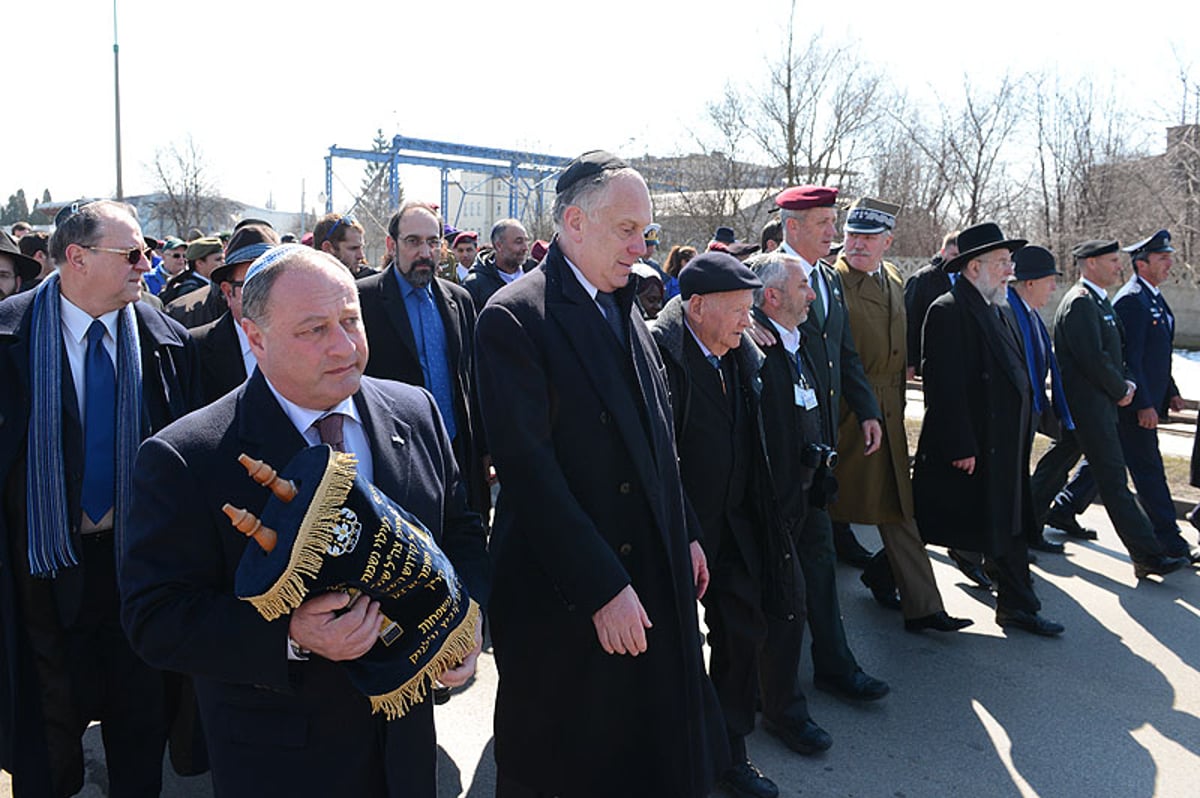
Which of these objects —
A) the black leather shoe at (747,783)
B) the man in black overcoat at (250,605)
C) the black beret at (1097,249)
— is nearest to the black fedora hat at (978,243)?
the black beret at (1097,249)

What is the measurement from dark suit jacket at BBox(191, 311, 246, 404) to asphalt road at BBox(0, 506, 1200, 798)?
5.46 ft

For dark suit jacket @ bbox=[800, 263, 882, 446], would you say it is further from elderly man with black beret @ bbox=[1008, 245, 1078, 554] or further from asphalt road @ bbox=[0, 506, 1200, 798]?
elderly man with black beret @ bbox=[1008, 245, 1078, 554]

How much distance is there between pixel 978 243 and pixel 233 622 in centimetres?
483

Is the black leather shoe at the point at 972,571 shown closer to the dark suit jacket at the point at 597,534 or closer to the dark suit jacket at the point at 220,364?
the dark suit jacket at the point at 597,534

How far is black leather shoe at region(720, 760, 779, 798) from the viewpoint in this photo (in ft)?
12.0

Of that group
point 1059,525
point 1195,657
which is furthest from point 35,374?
point 1059,525

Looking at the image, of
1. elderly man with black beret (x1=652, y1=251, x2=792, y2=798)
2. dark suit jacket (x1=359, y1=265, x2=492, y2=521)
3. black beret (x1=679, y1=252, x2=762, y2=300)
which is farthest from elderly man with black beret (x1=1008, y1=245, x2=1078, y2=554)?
dark suit jacket (x1=359, y1=265, x2=492, y2=521)

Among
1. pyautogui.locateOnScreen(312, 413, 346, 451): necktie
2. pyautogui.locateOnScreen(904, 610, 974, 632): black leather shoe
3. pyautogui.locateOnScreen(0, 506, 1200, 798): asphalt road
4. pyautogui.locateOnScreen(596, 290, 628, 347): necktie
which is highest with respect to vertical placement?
pyautogui.locateOnScreen(596, 290, 628, 347): necktie

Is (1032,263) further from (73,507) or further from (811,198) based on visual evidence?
(73,507)

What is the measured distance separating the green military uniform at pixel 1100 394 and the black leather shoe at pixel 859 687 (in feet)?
9.48

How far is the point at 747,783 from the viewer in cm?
367

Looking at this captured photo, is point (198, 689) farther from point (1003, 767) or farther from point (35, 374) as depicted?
point (1003, 767)

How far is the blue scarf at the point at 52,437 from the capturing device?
3.06m

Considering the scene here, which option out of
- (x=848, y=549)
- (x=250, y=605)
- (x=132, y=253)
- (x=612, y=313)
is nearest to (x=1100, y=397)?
(x=848, y=549)
